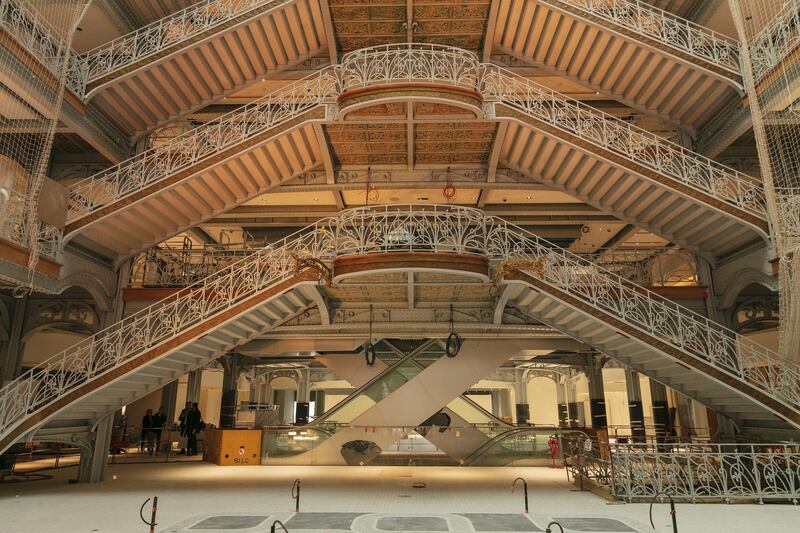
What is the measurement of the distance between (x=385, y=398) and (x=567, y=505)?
7872mm

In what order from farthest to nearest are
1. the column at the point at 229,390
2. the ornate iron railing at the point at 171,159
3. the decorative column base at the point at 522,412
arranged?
the decorative column base at the point at 522,412 < the column at the point at 229,390 < the ornate iron railing at the point at 171,159

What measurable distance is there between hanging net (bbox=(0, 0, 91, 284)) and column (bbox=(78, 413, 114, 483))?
16.5ft

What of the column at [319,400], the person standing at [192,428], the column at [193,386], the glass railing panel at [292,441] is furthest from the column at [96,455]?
the column at [319,400]

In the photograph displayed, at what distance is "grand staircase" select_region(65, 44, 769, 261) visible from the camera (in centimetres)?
1268

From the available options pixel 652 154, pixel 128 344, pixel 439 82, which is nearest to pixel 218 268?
pixel 128 344

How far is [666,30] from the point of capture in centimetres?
1453

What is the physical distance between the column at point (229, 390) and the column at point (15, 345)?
8.11 m

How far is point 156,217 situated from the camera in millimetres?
14203

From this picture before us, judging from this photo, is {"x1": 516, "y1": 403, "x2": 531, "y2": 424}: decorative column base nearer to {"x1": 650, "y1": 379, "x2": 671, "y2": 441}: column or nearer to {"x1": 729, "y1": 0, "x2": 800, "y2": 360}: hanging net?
{"x1": 650, "y1": 379, "x2": 671, "y2": 441}: column

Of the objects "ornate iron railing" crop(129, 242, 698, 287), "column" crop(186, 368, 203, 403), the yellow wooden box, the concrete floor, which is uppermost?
"ornate iron railing" crop(129, 242, 698, 287)

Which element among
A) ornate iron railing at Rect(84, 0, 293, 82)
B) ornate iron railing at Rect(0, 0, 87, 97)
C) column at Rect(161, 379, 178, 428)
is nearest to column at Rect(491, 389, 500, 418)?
column at Rect(161, 379, 178, 428)

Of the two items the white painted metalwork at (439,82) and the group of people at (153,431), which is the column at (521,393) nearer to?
the white painted metalwork at (439,82)

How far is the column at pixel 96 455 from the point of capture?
539 inches

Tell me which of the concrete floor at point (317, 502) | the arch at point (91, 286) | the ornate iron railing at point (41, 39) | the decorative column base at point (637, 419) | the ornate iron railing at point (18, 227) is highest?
the ornate iron railing at point (41, 39)
